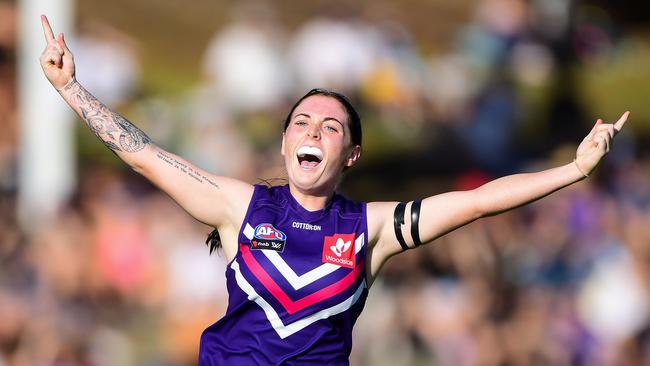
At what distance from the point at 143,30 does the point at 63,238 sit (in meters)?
3.29

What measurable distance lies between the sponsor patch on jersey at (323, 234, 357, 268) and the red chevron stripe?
8cm

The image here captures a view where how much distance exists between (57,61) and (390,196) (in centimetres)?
741

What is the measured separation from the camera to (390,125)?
12.4 metres

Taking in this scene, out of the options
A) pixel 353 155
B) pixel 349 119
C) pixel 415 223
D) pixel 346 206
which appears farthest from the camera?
pixel 353 155

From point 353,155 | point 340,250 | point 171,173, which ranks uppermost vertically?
point 353,155

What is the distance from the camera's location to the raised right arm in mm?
5312

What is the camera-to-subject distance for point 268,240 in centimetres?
519

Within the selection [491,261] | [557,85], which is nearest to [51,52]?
[491,261]

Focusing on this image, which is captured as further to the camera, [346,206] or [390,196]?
[390,196]

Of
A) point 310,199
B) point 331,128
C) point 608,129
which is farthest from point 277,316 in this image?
point 608,129

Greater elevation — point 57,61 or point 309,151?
point 57,61

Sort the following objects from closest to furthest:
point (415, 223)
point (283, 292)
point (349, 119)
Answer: point (283, 292) < point (415, 223) < point (349, 119)

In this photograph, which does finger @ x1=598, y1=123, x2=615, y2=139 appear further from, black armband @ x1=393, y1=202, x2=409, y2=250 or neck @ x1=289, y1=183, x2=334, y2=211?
neck @ x1=289, y1=183, x2=334, y2=211

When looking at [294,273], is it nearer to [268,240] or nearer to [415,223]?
[268,240]
